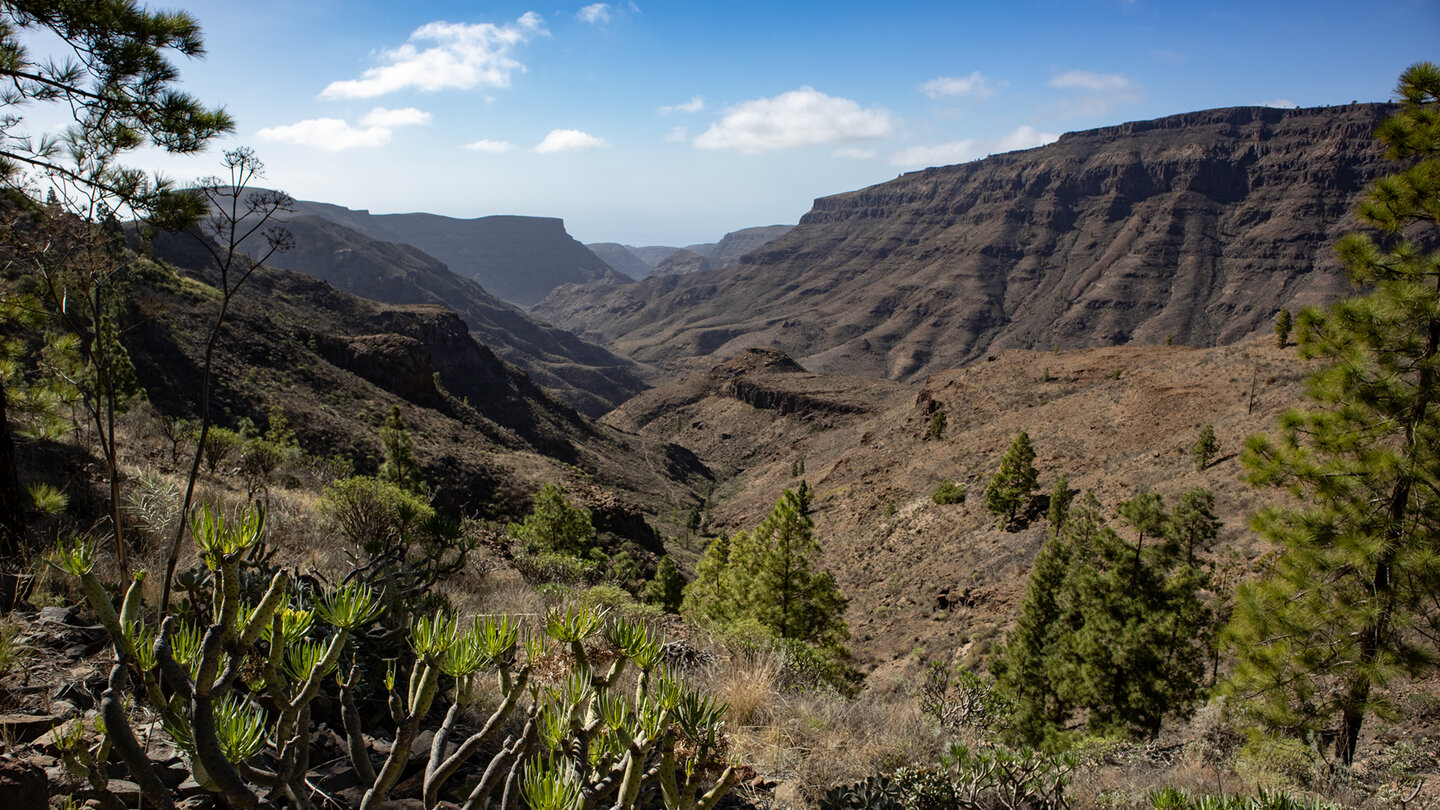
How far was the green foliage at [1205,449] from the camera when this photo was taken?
27172 millimetres

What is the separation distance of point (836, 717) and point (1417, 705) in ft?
31.6

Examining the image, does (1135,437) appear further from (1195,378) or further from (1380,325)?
(1380,325)

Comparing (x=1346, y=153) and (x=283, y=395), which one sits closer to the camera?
(x=283, y=395)

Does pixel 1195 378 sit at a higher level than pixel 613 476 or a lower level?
higher

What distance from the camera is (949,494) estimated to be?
3800cm

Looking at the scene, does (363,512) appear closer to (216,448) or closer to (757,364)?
(216,448)

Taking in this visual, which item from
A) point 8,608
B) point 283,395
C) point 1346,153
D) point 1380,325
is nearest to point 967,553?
point 1380,325

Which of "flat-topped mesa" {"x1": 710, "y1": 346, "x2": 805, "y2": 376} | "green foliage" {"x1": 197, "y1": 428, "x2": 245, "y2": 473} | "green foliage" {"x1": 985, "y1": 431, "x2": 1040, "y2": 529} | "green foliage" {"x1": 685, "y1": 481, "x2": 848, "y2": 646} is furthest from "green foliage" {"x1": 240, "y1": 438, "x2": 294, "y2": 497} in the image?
"flat-topped mesa" {"x1": 710, "y1": 346, "x2": 805, "y2": 376}

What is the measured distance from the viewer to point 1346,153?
161000 mm

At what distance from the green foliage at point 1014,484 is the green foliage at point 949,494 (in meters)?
5.26

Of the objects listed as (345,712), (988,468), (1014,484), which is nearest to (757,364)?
(988,468)

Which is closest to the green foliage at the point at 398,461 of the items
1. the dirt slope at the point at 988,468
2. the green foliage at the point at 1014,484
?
the dirt slope at the point at 988,468

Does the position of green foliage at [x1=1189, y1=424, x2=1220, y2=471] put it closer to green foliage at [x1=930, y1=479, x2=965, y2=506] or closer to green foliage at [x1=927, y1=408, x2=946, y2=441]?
green foliage at [x1=930, y1=479, x2=965, y2=506]

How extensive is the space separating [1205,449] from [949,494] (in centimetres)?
1300
